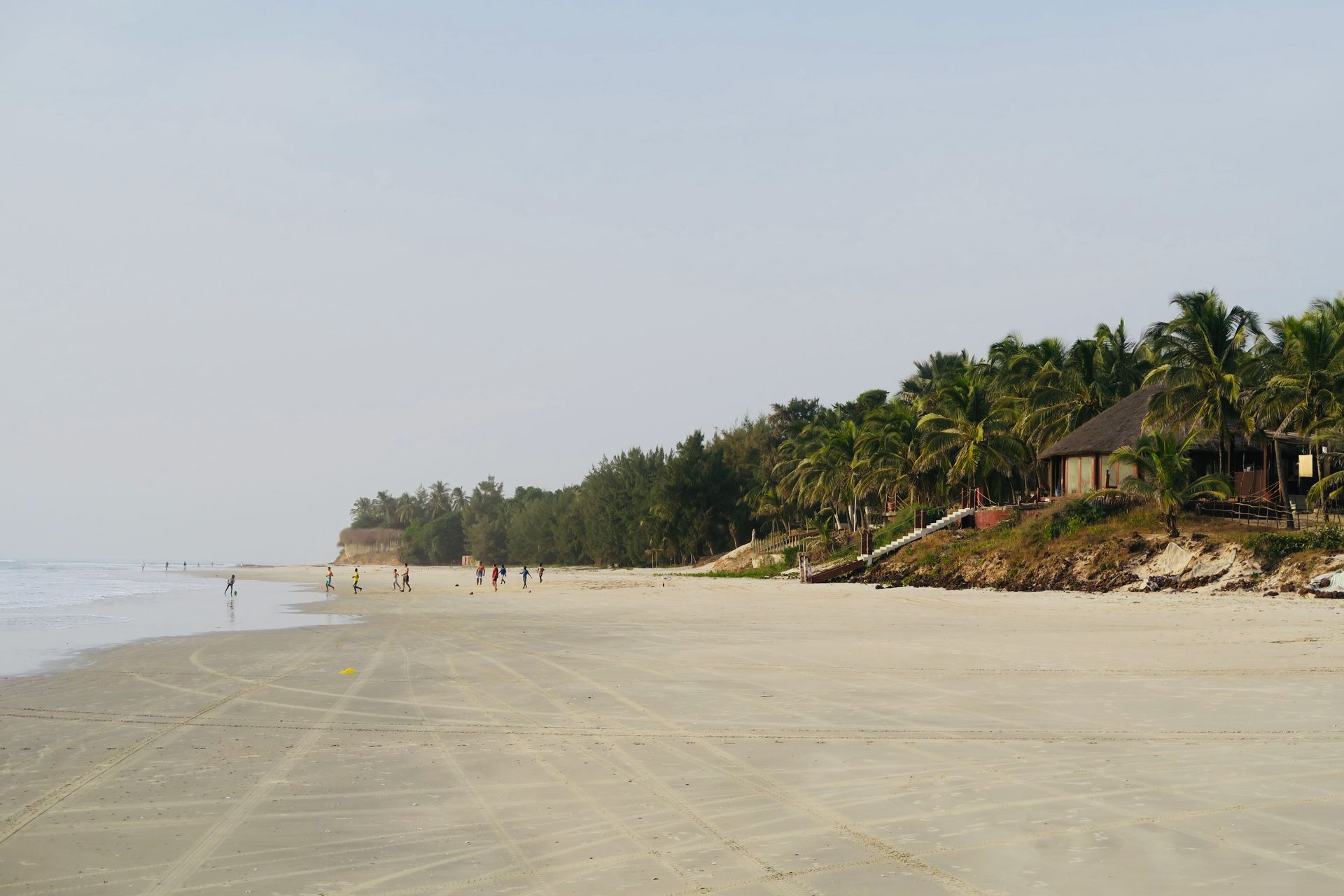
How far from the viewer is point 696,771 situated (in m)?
9.13

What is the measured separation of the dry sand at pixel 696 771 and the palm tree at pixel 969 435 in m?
30.5

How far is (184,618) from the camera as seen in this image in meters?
35.2

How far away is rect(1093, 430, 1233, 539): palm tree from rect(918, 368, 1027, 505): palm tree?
11615mm

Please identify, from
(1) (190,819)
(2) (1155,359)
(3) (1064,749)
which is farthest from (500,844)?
(2) (1155,359)

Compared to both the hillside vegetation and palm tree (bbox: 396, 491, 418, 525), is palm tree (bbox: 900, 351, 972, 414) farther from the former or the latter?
palm tree (bbox: 396, 491, 418, 525)

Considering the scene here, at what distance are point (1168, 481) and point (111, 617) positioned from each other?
36292 mm

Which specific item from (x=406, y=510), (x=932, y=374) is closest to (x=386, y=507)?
(x=406, y=510)

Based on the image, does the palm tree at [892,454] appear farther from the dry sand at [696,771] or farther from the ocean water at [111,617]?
the dry sand at [696,771]

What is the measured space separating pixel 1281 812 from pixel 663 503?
7274 cm

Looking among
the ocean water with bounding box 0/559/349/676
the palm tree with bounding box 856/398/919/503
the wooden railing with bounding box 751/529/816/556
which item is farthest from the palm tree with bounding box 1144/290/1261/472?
the ocean water with bounding box 0/559/349/676

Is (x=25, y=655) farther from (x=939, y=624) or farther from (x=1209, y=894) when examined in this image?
(x=1209, y=894)

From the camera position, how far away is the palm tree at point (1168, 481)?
114ft

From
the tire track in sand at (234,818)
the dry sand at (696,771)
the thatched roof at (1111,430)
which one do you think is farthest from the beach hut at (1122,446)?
the tire track in sand at (234,818)

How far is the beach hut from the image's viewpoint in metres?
42.8
